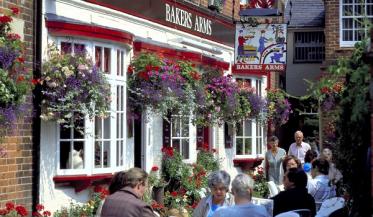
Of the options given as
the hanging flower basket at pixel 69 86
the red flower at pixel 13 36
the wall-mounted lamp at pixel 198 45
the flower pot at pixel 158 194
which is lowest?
the flower pot at pixel 158 194

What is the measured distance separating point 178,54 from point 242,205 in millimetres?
8657

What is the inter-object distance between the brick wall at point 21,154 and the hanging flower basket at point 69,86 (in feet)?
0.91

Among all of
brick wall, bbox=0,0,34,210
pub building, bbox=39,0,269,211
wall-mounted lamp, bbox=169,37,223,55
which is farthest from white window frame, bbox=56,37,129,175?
wall-mounted lamp, bbox=169,37,223,55

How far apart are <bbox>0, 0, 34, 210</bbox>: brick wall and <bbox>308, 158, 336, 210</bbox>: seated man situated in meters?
3.64

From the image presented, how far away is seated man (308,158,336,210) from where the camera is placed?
30.7ft

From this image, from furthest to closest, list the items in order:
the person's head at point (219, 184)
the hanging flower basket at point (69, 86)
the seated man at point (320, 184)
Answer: the hanging flower basket at point (69, 86), the seated man at point (320, 184), the person's head at point (219, 184)

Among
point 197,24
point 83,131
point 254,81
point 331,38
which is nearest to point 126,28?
point 83,131

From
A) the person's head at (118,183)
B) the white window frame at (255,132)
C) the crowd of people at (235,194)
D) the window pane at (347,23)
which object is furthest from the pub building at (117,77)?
the window pane at (347,23)

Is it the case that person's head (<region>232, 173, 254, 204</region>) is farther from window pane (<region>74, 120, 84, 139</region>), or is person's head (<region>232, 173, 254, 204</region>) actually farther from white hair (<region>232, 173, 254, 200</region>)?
window pane (<region>74, 120, 84, 139</region>)

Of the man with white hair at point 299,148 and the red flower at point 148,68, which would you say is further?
the man with white hair at point 299,148

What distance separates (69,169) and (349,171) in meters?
6.56

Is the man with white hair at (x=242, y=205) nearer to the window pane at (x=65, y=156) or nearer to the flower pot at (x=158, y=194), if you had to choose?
the window pane at (x=65, y=156)

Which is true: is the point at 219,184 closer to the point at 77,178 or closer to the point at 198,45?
the point at 77,178

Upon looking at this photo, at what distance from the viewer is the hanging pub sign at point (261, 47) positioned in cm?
1572
